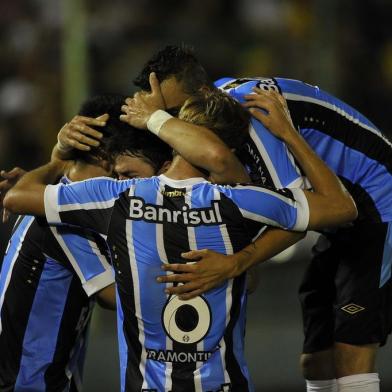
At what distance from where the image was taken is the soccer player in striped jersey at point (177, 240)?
11.8 feet

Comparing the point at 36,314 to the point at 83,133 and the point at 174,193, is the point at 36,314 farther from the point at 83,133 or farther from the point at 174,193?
the point at 174,193

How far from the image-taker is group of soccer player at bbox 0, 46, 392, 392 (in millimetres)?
3613

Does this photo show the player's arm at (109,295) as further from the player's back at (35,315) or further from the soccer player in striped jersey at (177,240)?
the soccer player in striped jersey at (177,240)

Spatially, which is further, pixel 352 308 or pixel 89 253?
pixel 352 308

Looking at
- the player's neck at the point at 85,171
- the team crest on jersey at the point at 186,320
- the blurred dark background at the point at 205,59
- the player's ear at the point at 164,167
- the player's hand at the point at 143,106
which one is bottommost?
the team crest on jersey at the point at 186,320

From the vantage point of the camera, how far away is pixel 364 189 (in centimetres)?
454

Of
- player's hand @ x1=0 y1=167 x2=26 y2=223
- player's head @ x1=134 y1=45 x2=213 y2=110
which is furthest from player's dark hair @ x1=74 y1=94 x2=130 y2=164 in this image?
player's hand @ x1=0 y1=167 x2=26 y2=223

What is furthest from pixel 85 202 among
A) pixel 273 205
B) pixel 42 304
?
pixel 42 304

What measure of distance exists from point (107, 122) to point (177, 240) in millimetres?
676

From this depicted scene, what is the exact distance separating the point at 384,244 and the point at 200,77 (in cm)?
110

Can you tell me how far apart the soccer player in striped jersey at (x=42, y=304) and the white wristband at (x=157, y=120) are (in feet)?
1.16

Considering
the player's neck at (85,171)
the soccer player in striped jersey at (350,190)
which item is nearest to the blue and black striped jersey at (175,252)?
the player's neck at (85,171)

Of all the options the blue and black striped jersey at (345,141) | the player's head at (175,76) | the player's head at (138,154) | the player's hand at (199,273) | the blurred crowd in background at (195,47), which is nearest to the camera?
the player's hand at (199,273)

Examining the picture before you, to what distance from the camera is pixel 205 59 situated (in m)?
9.52
